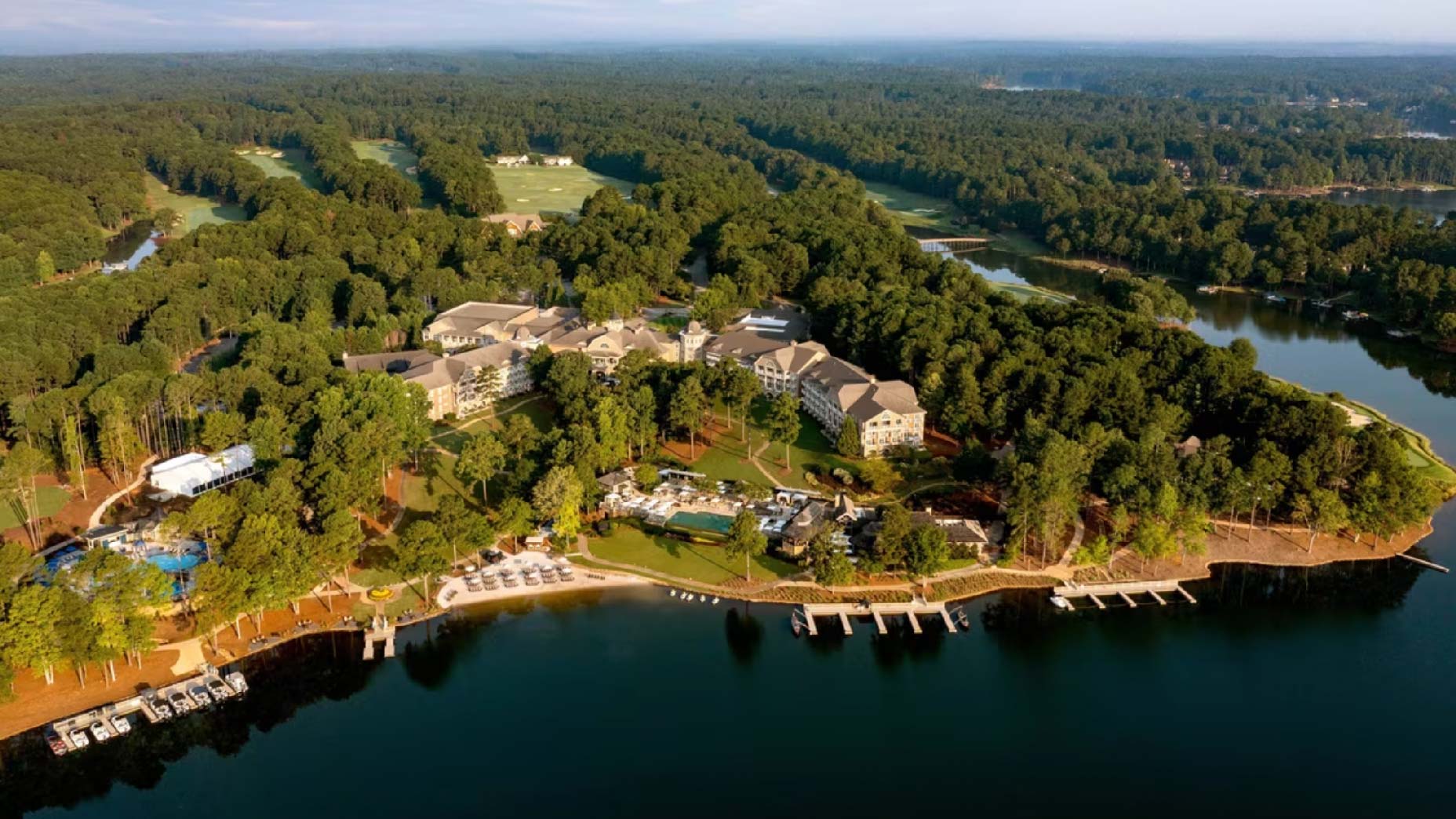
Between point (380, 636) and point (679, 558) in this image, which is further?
point (679, 558)

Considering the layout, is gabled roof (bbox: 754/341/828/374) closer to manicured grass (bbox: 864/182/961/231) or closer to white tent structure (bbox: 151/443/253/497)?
white tent structure (bbox: 151/443/253/497)

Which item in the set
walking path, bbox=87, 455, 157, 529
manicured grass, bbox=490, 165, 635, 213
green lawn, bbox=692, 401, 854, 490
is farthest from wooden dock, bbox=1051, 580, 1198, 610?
manicured grass, bbox=490, 165, 635, 213

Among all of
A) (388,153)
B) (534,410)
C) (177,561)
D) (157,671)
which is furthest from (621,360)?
(388,153)

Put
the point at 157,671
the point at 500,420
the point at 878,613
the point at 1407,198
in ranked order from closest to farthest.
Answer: the point at 157,671 < the point at 878,613 < the point at 500,420 < the point at 1407,198

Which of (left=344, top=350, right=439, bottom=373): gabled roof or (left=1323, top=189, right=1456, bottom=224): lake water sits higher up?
(left=1323, top=189, right=1456, bottom=224): lake water

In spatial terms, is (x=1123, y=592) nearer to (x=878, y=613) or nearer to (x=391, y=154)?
(x=878, y=613)

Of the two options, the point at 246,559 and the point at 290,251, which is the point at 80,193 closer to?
the point at 290,251

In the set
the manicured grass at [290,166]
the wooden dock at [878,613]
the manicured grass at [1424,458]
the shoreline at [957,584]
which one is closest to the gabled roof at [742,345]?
the shoreline at [957,584]
